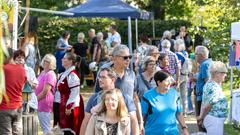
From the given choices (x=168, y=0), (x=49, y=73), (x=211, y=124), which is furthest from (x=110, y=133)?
(x=168, y=0)

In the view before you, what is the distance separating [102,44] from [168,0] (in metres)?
15.1

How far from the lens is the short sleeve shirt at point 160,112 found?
25.3 ft

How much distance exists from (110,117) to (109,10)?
13604 mm

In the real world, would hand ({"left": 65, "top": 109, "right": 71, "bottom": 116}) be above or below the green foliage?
below

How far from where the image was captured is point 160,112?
7684 mm

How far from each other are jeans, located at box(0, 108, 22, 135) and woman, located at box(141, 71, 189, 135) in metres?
1.94

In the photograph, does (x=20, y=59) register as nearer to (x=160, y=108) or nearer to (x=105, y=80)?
(x=160, y=108)

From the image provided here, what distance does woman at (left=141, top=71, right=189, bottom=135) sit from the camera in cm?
771

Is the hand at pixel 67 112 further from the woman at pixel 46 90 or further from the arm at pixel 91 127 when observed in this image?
the arm at pixel 91 127

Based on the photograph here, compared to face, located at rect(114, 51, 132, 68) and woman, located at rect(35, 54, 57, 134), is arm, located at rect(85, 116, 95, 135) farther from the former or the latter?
woman, located at rect(35, 54, 57, 134)

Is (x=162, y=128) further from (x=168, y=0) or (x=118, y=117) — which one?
(x=168, y=0)

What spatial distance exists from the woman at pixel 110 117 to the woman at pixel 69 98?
299 cm

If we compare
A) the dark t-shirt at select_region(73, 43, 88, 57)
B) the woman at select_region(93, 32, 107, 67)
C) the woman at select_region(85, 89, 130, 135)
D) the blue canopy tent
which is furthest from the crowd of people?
the dark t-shirt at select_region(73, 43, 88, 57)

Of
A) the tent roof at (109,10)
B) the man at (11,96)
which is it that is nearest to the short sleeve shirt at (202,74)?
the man at (11,96)
